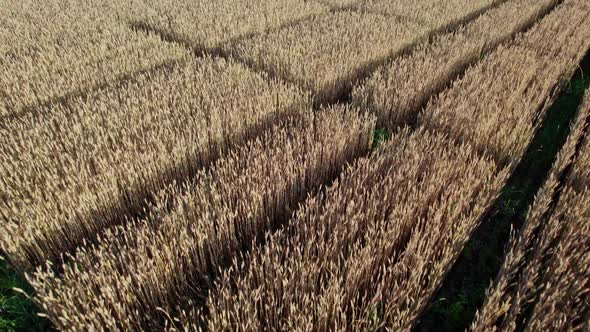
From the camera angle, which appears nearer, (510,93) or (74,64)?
(510,93)

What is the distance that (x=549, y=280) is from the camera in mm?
2016

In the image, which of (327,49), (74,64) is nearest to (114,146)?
(74,64)

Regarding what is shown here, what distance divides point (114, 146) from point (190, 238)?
4.52 ft

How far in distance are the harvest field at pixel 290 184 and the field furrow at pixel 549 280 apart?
0.7 inches

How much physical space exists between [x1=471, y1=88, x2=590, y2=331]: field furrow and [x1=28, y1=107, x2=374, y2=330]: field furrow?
1.49m

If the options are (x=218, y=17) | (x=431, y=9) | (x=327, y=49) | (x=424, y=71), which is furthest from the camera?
(x=431, y=9)

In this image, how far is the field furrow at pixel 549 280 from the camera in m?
1.79

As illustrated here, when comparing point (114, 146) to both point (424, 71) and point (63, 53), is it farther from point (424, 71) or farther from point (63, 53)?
point (424, 71)

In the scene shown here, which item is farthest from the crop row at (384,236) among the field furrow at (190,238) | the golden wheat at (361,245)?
the field furrow at (190,238)

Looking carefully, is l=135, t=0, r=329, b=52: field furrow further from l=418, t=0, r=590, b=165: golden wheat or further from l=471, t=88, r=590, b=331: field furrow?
l=471, t=88, r=590, b=331: field furrow

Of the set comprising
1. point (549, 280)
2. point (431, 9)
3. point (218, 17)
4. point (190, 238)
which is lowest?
point (549, 280)

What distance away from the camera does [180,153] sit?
3.10 metres

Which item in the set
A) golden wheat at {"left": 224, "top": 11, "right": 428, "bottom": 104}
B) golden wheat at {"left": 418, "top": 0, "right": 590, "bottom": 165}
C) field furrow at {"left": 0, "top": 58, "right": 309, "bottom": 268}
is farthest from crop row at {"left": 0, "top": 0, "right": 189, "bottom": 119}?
golden wheat at {"left": 418, "top": 0, "right": 590, "bottom": 165}

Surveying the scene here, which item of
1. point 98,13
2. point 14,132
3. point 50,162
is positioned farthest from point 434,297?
point 98,13
